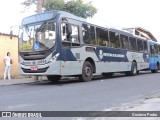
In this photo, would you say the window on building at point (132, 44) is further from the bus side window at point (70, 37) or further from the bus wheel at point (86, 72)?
the bus side window at point (70, 37)

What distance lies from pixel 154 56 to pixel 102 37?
11.1 metres

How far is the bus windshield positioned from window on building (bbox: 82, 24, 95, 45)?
227 centimetres

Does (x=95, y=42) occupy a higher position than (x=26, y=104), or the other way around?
(x=95, y=42)

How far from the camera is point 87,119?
22.6 ft

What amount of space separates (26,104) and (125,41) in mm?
13893

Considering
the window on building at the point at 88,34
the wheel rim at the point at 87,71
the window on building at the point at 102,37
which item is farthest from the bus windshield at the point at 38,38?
the window on building at the point at 102,37

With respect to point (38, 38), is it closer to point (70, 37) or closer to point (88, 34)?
point (70, 37)

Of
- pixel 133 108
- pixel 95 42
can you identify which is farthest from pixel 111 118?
pixel 95 42

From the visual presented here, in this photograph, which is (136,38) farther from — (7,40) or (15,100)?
(15,100)

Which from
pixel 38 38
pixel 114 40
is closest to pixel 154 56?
pixel 114 40

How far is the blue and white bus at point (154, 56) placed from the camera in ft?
89.4

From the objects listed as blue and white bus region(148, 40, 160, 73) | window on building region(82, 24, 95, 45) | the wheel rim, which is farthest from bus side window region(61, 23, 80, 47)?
blue and white bus region(148, 40, 160, 73)

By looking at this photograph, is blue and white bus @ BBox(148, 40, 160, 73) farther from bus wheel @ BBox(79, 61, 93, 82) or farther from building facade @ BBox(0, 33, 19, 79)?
bus wheel @ BBox(79, 61, 93, 82)

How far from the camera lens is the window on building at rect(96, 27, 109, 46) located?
58.6 ft
